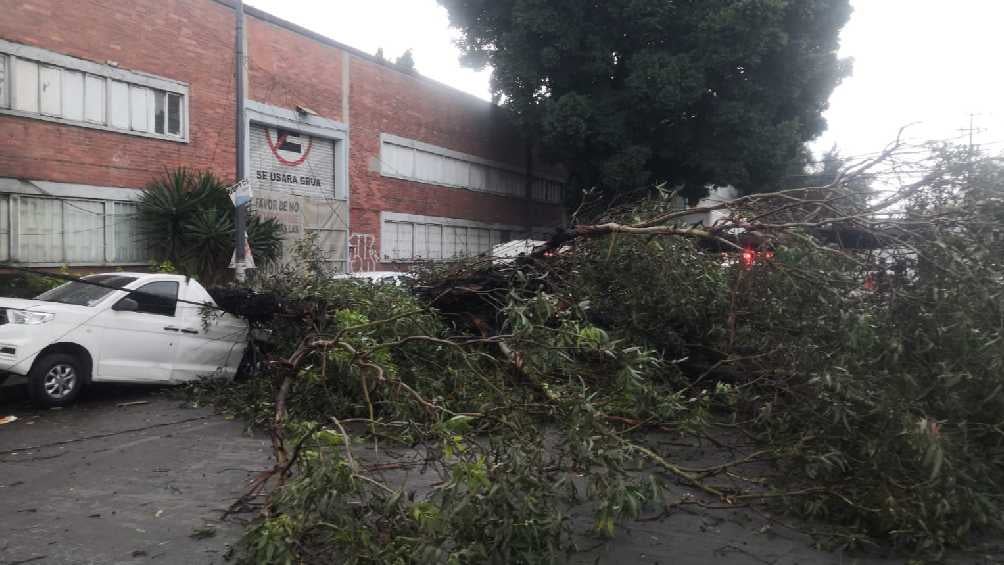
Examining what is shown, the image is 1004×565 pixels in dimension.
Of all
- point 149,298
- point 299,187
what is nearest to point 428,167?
point 299,187

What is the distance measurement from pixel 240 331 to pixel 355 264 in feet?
34.9

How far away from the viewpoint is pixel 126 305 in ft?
27.7

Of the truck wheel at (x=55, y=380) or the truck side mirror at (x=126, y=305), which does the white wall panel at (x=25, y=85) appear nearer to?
the truck side mirror at (x=126, y=305)

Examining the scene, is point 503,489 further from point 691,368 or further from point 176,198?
point 176,198

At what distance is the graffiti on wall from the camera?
19875mm

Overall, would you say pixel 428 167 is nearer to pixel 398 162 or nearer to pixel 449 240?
pixel 398 162

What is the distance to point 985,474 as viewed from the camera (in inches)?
Answer: 175

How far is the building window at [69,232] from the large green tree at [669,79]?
447 inches

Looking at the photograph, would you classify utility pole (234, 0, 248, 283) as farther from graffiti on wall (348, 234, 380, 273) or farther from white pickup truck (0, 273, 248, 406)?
graffiti on wall (348, 234, 380, 273)

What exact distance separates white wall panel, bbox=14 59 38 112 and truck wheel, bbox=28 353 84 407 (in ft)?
21.1

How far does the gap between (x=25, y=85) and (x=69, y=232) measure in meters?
2.56

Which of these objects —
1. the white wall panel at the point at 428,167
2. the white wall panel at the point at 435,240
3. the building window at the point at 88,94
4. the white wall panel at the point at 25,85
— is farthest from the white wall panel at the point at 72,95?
the white wall panel at the point at 435,240

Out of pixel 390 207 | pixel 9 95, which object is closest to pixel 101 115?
pixel 9 95

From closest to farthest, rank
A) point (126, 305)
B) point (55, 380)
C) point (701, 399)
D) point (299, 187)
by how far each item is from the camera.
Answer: point (701, 399) < point (55, 380) < point (126, 305) < point (299, 187)
